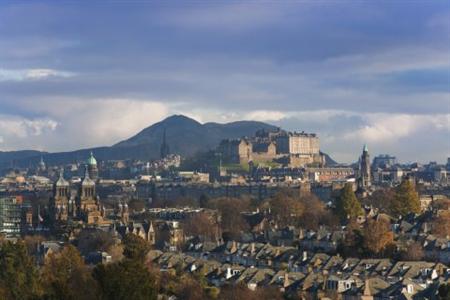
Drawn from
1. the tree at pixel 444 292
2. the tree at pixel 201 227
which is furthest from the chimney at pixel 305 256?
the tree at pixel 201 227

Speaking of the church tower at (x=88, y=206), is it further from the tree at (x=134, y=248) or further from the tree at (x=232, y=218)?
the tree at (x=134, y=248)

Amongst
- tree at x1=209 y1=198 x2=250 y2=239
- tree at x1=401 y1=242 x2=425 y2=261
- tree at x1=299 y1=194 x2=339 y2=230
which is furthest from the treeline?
tree at x1=299 y1=194 x2=339 y2=230

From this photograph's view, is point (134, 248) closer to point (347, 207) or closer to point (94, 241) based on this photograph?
point (94, 241)

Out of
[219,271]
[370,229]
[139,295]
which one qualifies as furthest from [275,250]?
[139,295]

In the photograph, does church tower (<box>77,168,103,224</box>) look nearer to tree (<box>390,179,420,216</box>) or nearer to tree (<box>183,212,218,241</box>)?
tree (<box>183,212,218,241</box>)

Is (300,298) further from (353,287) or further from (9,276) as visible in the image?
(9,276)

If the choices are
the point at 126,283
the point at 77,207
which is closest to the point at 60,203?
the point at 77,207
